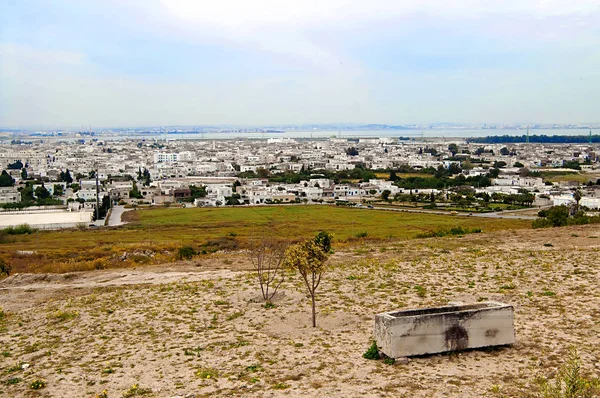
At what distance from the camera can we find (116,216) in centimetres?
4716

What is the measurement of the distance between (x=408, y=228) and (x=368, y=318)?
24.8m

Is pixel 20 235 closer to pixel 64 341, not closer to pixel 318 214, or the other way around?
pixel 318 214

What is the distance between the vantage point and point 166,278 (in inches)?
512

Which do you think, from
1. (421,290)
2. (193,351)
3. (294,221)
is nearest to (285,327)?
(193,351)

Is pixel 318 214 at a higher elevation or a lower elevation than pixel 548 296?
lower

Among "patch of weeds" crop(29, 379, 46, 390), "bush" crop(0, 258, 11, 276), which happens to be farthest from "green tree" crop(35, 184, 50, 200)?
"patch of weeds" crop(29, 379, 46, 390)

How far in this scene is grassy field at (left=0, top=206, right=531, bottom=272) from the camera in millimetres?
19781

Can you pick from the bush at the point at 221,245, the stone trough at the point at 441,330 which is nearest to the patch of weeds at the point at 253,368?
the stone trough at the point at 441,330

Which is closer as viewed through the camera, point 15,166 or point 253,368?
point 253,368

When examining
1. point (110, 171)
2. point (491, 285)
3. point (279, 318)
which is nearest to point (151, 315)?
point (279, 318)

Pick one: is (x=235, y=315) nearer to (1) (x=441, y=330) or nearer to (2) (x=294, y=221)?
(1) (x=441, y=330)

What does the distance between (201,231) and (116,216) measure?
1624 centimetres

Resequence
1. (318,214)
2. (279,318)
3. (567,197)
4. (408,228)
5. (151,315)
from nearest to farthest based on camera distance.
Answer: (279,318)
(151,315)
(408,228)
(318,214)
(567,197)

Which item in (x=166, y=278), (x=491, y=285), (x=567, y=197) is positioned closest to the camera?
(x=491, y=285)
